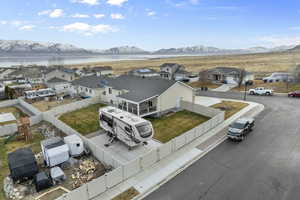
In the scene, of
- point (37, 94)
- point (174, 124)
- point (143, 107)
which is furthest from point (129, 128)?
point (37, 94)

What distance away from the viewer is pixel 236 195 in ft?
35.6

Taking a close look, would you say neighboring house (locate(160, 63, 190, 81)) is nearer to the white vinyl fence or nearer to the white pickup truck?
the white pickup truck

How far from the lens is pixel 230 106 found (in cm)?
2798

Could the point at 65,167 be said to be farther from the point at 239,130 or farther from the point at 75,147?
the point at 239,130

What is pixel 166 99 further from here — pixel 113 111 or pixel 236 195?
pixel 236 195

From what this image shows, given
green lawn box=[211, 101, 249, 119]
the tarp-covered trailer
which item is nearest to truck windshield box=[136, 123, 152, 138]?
the tarp-covered trailer

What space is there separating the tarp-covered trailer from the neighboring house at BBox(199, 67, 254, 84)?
4116 cm

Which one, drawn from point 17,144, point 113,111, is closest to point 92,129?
point 113,111

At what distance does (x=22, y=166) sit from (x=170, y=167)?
10.8m

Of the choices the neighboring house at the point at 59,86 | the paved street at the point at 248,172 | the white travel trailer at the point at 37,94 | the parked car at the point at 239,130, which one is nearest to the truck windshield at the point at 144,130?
the paved street at the point at 248,172

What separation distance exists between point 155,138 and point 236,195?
9.43 meters

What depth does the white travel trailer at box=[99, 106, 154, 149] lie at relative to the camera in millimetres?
15766

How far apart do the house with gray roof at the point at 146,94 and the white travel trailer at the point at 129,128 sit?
5.42 meters

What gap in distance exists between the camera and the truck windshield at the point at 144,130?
15802 mm
